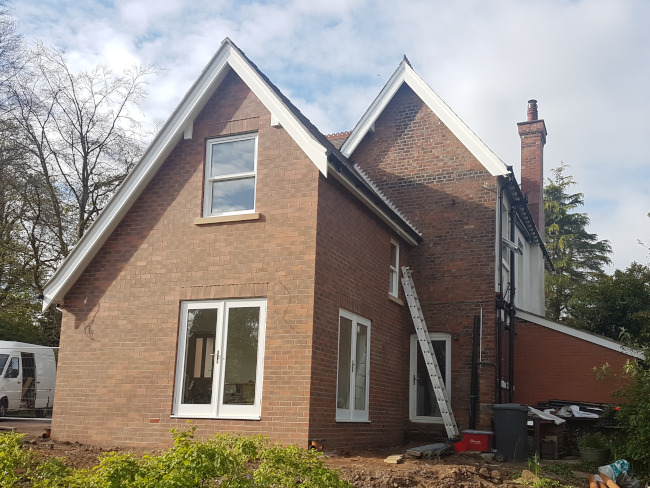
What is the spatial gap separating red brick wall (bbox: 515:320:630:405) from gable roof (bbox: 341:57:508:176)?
4607 mm

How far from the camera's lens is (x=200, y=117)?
12797mm

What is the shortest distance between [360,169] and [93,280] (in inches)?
321

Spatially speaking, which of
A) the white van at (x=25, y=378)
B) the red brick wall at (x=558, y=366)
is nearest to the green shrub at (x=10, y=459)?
the red brick wall at (x=558, y=366)

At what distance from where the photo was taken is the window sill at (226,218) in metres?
11.7

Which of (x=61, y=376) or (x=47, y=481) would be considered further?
(x=61, y=376)

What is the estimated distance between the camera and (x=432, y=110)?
58.5ft

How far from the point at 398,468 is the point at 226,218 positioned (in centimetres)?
514

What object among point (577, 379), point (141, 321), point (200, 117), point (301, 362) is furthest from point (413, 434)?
point (200, 117)

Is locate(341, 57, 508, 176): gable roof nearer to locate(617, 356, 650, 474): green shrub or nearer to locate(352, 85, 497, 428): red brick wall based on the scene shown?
locate(352, 85, 497, 428): red brick wall

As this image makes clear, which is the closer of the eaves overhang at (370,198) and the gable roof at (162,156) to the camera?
the eaves overhang at (370,198)

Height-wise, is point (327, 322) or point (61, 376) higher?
point (327, 322)

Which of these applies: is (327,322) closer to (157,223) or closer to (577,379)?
(157,223)

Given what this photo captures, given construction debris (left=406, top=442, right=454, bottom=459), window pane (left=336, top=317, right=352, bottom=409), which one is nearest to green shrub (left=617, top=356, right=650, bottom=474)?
construction debris (left=406, top=442, right=454, bottom=459)

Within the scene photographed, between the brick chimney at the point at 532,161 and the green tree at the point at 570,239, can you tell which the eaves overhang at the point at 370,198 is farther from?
the green tree at the point at 570,239
